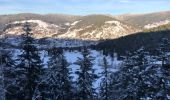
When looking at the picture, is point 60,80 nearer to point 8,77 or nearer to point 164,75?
point 8,77

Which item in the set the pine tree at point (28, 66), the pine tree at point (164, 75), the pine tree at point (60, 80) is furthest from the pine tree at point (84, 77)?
the pine tree at point (164, 75)

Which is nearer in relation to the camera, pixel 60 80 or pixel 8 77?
pixel 8 77

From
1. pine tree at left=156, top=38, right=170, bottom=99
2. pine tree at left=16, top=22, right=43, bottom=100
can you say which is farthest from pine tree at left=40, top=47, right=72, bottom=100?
pine tree at left=156, top=38, right=170, bottom=99

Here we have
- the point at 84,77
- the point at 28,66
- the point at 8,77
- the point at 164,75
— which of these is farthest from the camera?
the point at 84,77

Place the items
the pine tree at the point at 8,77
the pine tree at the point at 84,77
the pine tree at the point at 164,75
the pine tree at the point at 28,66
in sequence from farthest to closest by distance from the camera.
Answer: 1. the pine tree at the point at 84,77
2. the pine tree at the point at 8,77
3. the pine tree at the point at 28,66
4. the pine tree at the point at 164,75

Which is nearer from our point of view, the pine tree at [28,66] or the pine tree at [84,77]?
the pine tree at [28,66]

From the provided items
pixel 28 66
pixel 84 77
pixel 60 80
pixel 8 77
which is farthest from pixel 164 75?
pixel 8 77

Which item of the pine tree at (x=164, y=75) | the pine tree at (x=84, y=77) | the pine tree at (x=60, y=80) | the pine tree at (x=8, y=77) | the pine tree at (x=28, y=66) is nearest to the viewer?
the pine tree at (x=164, y=75)

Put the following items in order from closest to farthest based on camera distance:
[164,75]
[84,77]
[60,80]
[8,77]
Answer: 1. [164,75]
2. [8,77]
3. [84,77]
4. [60,80]

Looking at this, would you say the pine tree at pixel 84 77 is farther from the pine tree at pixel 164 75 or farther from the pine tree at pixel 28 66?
the pine tree at pixel 164 75
